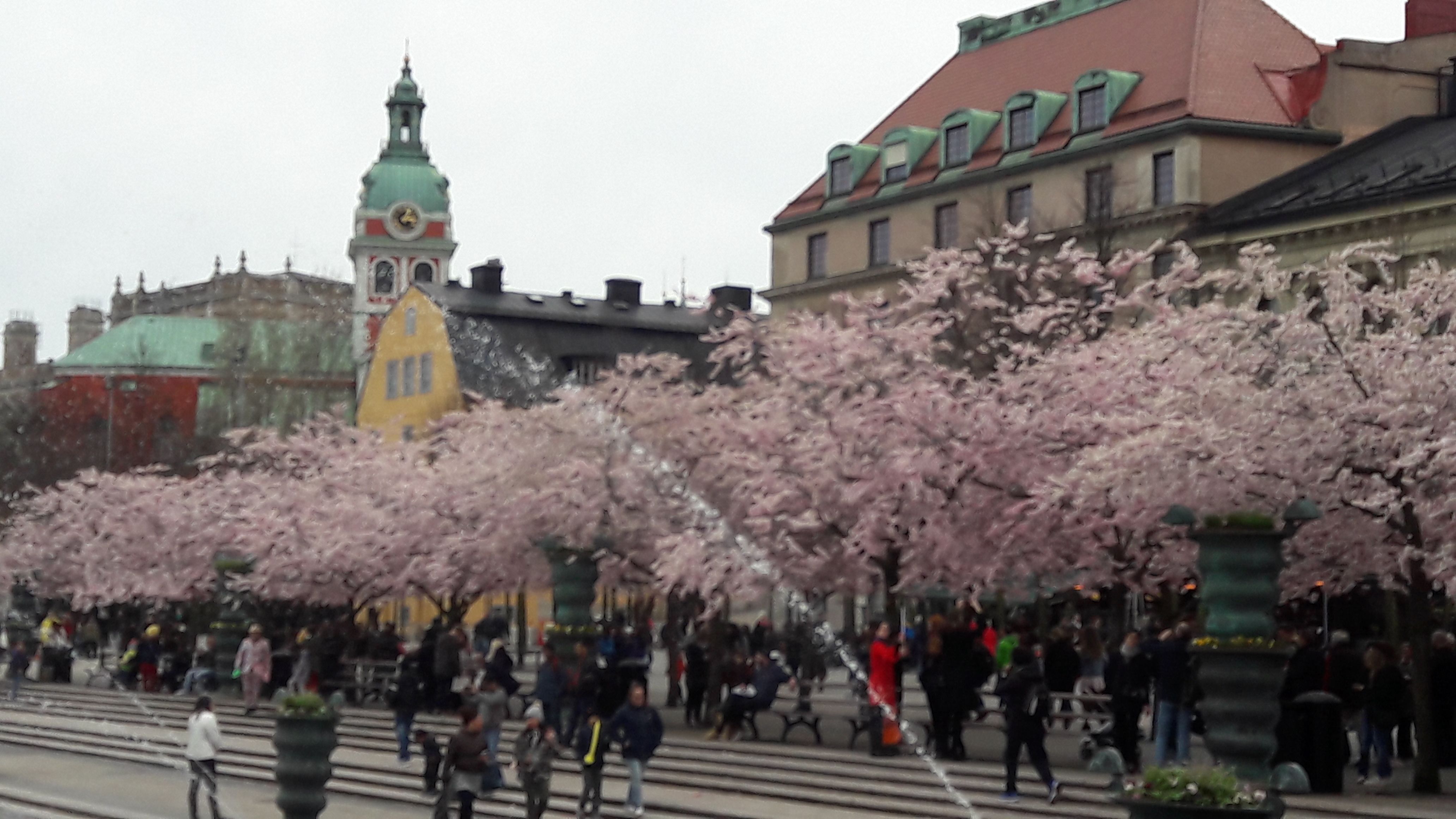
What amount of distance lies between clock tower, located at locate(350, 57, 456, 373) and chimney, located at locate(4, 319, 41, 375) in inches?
2082

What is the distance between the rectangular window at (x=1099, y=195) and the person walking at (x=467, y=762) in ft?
77.2

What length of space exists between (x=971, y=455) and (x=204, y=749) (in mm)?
12051

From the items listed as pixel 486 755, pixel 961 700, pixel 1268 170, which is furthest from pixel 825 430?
pixel 1268 170

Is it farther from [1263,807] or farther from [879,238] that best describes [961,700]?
[879,238]

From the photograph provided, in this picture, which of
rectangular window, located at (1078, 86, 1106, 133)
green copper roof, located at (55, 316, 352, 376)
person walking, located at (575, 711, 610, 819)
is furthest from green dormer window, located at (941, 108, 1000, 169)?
person walking, located at (575, 711, 610, 819)

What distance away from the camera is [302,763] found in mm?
25484

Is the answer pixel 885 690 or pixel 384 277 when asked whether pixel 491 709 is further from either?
pixel 384 277

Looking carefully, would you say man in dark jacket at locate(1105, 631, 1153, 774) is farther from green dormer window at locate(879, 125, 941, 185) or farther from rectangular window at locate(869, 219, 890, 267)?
green dormer window at locate(879, 125, 941, 185)

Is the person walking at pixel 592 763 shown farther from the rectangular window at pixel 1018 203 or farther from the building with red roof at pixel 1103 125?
the rectangular window at pixel 1018 203

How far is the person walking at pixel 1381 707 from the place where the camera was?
2622 cm

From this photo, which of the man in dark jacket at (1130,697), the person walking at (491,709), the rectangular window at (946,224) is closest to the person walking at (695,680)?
the person walking at (491,709)

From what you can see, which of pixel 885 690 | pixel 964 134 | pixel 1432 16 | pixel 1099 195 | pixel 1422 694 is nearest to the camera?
pixel 1422 694

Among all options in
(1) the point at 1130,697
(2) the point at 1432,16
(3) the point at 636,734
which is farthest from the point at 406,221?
(1) the point at 1130,697

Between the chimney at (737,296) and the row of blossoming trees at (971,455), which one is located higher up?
the chimney at (737,296)
